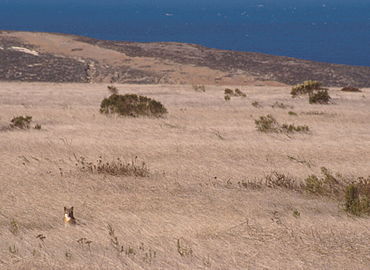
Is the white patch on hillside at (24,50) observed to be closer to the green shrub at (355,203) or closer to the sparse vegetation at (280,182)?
the sparse vegetation at (280,182)

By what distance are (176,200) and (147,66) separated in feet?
115

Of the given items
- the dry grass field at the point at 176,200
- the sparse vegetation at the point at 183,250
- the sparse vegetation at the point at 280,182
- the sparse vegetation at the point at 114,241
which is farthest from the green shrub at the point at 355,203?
the sparse vegetation at the point at 114,241

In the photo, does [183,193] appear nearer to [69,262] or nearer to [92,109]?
[69,262]

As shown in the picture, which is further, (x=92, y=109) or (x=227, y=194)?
(x=92, y=109)

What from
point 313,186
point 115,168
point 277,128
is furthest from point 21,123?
point 313,186

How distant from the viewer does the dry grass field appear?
649 cm

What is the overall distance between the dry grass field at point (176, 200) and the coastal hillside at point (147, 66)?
840 inches

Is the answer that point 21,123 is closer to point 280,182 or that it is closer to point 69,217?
point 280,182

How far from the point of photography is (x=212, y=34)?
142750 mm

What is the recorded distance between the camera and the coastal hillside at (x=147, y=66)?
38.3 meters

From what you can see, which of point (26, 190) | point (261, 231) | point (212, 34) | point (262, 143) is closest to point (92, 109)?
point (262, 143)

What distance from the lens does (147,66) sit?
42.9 metres

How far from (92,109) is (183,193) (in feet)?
37.3

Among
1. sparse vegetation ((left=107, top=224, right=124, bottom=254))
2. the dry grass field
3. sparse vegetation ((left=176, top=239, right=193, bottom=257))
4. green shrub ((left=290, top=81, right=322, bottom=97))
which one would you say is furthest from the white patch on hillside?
sparse vegetation ((left=176, top=239, right=193, bottom=257))
